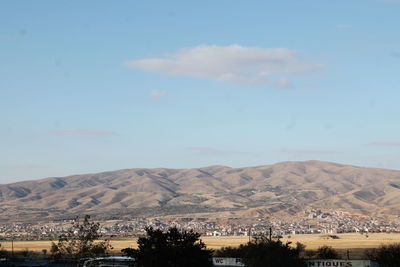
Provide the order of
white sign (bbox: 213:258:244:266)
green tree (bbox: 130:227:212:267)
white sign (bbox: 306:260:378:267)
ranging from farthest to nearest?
white sign (bbox: 213:258:244:266) < white sign (bbox: 306:260:378:267) < green tree (bbox: 130:227:212:267)

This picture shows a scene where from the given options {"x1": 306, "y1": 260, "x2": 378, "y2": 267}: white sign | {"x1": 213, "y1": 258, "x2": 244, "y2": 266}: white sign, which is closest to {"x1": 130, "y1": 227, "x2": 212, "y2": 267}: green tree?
{"x1": 306, "y1": 260, "x2": 378, "y2": 267}: white sign

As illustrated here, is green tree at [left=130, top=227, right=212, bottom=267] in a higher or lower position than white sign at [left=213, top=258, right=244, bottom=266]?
higher

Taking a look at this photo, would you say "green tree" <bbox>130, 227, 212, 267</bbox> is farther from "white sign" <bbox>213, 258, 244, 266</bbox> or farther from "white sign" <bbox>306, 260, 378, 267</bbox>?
"white sign" <bbox>213, 258, 244, 266</bbox>

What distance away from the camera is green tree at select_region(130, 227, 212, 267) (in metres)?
58.2

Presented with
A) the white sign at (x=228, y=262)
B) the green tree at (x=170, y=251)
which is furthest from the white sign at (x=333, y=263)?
the green tree at (x=170, y=251)

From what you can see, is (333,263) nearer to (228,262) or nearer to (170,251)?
(228,262)

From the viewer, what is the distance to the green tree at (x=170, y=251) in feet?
191

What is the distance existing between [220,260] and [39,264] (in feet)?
68.9

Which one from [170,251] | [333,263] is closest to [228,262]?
[333,263]

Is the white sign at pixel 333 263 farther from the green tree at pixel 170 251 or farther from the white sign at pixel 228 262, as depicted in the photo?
the green tree at pixel 170 251

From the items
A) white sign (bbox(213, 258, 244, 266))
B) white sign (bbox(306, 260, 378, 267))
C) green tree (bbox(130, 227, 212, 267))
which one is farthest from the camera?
white sign (bbox(213, 258, 244, 266))

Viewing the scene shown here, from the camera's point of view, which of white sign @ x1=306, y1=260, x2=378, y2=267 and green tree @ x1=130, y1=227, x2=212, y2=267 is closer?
green tree @ x1=130, y1=227, x2=212, y2=267

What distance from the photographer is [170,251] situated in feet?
191

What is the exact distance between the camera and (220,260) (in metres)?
84.0
